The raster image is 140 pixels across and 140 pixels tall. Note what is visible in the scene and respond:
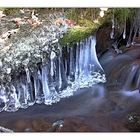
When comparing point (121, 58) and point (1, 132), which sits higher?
point (121, 58)

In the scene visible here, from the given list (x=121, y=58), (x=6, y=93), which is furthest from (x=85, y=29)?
(x=6, y=93)

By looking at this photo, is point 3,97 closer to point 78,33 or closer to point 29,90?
point 29,90

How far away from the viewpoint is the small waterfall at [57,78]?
1844 millimetres

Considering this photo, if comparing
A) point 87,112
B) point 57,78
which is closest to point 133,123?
point 87,112

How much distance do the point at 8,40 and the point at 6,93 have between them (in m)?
0.27

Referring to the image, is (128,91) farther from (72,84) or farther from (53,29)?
(53,29)

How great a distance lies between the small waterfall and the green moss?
23 millimetres

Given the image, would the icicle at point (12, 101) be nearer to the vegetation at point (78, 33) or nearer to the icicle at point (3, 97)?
the icicle at point (3, 97)

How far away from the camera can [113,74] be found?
72.4 inches

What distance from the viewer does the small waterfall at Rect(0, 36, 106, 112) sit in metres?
1.84
